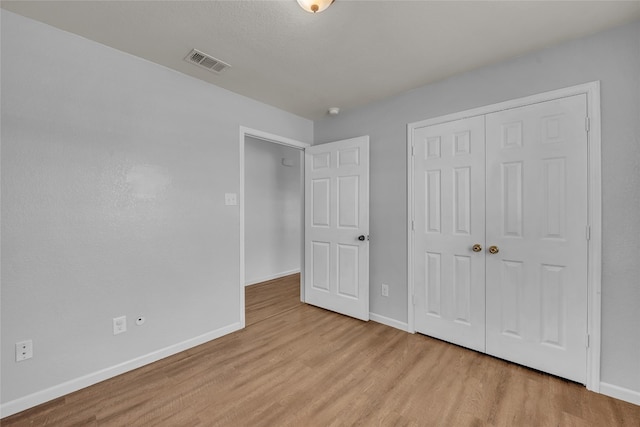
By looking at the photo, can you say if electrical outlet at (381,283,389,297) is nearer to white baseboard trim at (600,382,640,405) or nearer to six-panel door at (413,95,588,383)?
six-panel door at (413,95,588,383)

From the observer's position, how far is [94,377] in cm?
192

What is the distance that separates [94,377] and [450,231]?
10.0 feet

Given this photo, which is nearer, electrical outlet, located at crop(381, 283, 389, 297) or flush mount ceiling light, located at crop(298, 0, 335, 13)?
flush mount ceiling light, located at crop(298, 0, 335, 13)

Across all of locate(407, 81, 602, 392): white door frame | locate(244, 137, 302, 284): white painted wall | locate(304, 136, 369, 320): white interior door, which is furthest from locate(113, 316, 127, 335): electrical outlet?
locate(407, 81, 602, 392): white door frame

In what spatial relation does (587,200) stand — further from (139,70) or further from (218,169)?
(139,70)

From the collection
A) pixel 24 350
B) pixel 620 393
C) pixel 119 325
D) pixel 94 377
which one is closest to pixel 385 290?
pixel 620 393

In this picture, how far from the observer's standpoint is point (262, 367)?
2129 mm

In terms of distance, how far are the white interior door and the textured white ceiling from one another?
968mm

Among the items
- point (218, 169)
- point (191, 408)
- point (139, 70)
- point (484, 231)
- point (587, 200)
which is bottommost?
point (191, 408)

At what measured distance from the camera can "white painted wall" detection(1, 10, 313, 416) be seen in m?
1.68

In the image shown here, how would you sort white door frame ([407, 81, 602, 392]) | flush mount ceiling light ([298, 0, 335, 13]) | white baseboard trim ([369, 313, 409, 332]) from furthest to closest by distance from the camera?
1. white baseboard trim ([369, 313, 409, 332])
2. white door frame ([407, 81, 602, 392])
3. flush mount ceiling light ([298, 0, 335, 13])

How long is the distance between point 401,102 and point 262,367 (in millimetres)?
2810

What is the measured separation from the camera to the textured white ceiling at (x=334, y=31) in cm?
162

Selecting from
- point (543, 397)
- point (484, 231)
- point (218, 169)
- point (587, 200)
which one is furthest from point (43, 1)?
point (543, 397)
